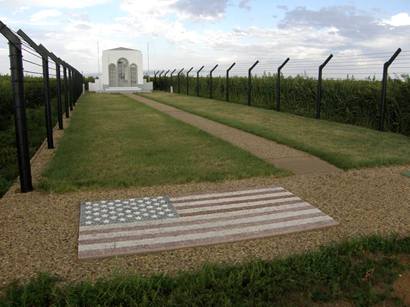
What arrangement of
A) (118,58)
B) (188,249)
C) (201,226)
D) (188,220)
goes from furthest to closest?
1. (118,58)
2. (188,220)
3. (201,226)
4. (188,249)

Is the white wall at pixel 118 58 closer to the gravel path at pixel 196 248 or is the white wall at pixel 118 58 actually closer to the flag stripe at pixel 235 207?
the gravel path at pixel 196 248

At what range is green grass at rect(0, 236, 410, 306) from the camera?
2.73m

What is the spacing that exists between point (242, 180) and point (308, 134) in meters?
4.80

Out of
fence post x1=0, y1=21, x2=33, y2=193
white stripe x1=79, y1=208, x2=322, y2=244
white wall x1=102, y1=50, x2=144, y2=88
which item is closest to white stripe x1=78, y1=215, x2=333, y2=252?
white stripe x1=79, y1=208, x2=322, y2=244

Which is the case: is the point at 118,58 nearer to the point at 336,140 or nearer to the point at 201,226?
the point at 336,140

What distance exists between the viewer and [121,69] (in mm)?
A: 45312

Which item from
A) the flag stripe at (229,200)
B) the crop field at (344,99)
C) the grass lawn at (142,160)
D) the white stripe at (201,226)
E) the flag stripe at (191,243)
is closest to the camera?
the flag stripe at (191,243)

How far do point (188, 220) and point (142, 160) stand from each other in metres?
3.10

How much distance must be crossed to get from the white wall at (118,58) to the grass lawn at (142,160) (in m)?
35.1

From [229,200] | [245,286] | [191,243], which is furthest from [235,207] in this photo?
[245,286]

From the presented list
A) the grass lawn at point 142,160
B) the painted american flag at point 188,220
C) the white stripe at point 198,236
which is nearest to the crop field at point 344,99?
the grass lawn at point 142,160

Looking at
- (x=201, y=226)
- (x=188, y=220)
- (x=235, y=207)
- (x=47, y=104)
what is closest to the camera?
(x=201, y=226)

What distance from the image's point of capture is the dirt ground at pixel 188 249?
10.8ft

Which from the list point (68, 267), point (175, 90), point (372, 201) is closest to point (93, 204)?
point (68, 267)
